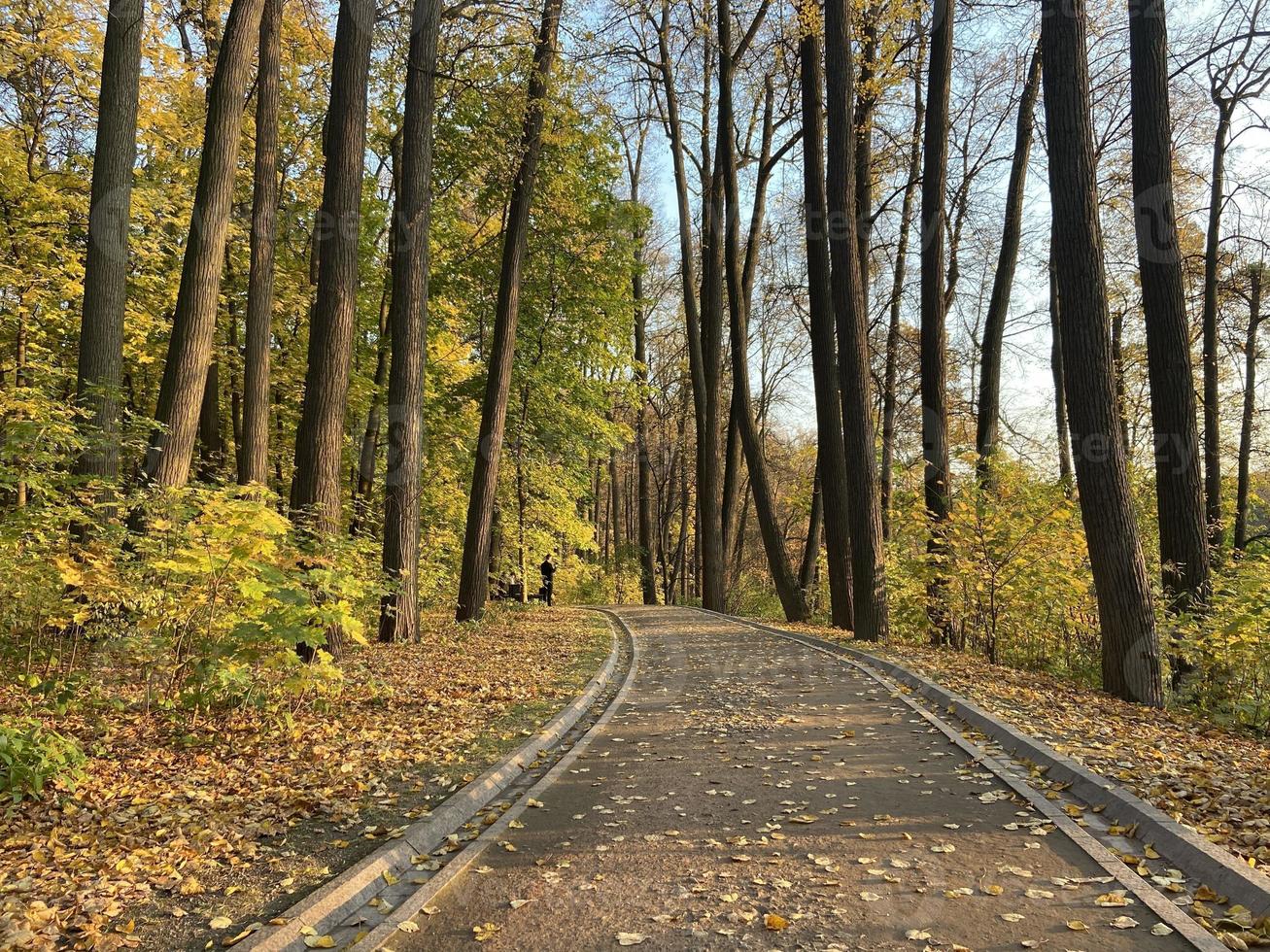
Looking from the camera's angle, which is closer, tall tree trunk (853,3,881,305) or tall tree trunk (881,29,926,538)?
tall tree trunk (853,3,881,305)

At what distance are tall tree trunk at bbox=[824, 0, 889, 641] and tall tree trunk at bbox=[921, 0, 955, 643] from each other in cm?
95

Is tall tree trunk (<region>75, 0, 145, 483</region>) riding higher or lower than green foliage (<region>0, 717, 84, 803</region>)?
higher

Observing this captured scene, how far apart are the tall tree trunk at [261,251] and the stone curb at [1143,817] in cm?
1125

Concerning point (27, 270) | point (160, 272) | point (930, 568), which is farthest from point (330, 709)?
point (160, 272)

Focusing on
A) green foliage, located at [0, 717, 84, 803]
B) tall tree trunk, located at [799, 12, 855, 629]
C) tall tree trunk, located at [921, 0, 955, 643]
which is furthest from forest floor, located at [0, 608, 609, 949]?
tall tree trunk, located at [921, 0, 955, 643]

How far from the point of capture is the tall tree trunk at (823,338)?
14930 millimetres

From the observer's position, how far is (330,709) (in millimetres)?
7461

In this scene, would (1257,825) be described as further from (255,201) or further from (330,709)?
(255,201)

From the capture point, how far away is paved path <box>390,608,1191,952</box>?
11.3ft

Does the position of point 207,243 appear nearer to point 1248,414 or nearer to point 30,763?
point 30,763

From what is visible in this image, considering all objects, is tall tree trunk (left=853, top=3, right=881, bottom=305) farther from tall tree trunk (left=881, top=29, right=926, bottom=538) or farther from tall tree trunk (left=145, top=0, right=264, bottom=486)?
tall tree trunk (left=145, top=0, right=264, bottom=486)

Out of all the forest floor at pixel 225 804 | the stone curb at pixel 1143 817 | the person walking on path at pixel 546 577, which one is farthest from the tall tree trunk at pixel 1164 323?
the person walking on path at pixel 546 577

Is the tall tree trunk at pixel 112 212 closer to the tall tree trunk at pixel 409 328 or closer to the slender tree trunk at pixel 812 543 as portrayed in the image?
the tall tree trunk at pixel 409 328

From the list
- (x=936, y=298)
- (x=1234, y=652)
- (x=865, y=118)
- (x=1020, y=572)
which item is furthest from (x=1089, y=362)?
(x=865, y=118)
